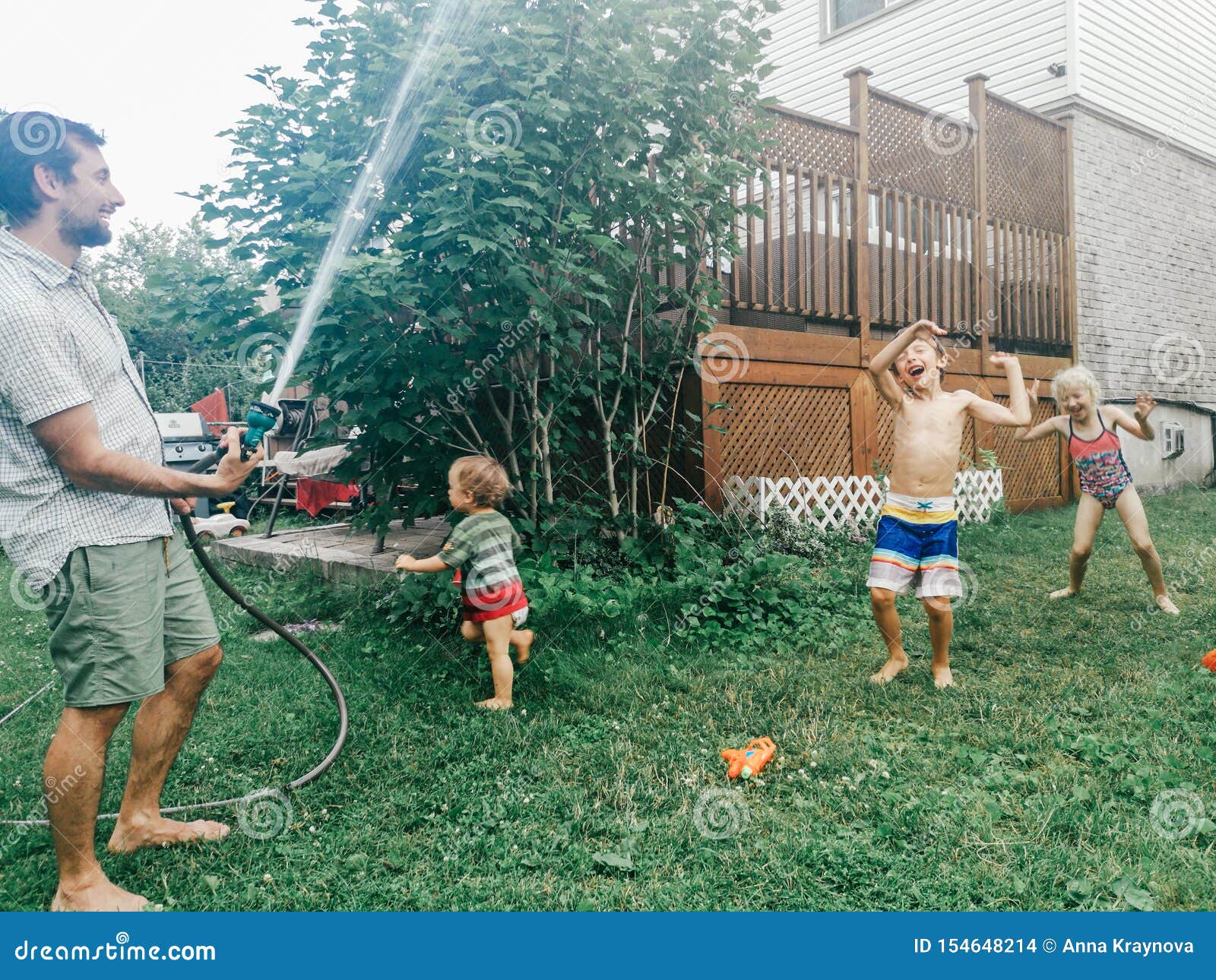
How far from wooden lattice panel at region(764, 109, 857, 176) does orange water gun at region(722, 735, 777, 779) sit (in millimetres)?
5306

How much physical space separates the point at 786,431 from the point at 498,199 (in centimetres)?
383

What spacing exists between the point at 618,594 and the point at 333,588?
87.7 inches

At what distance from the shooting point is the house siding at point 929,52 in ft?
34.5

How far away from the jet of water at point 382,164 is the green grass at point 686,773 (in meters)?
1.62

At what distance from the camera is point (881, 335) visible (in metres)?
8.26

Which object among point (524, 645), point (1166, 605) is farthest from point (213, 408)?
point (1166, 605)

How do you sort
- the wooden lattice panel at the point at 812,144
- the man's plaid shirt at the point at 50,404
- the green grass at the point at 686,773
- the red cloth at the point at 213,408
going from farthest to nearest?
the red cloth at the point at 213,408, the wooden lattice panel at the point at 812,144, the green grass at the point at 686,773, the man's plaid shirt at the point at 50,404

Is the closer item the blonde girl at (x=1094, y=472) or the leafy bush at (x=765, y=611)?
the leafy bush at (x=765, y=611)

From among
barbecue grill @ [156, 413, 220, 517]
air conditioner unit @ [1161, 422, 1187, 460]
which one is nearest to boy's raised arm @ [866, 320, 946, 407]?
barbecue grill @ [156, 413, 220, 517]

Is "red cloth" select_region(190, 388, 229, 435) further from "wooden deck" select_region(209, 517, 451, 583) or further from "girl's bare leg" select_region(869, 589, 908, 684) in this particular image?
"girl's bare leg" select_region(869, 589, 908, 684)

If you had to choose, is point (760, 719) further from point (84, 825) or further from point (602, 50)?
point (602, 50)

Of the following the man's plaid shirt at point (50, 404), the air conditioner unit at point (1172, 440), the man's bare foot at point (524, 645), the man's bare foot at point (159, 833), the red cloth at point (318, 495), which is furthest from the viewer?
the air conditioner unit at point (1172, 440)

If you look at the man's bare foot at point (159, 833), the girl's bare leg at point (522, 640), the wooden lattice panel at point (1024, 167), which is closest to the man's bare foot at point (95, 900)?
the man's bare foot at point (159, 833)

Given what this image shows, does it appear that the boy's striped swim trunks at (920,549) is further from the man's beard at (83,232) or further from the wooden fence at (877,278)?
the man's beard at (83,232)
